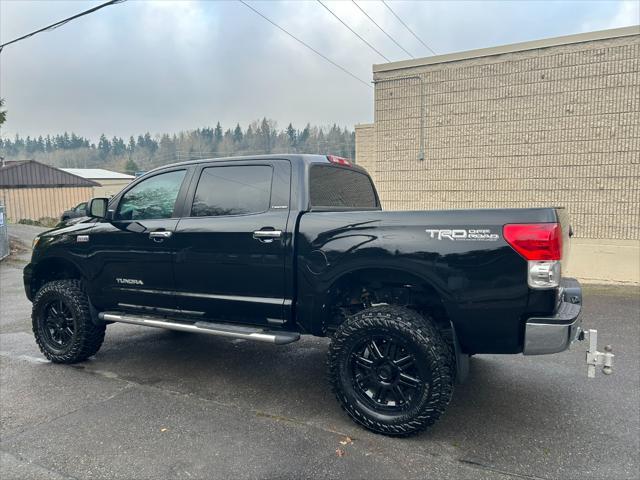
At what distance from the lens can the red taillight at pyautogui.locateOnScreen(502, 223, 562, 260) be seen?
314 cm

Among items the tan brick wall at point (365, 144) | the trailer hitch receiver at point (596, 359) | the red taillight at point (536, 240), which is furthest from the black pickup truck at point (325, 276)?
the tan brick wall at point (365, 144)

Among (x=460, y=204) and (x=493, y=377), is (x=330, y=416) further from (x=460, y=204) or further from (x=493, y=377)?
(x=460, y=204)

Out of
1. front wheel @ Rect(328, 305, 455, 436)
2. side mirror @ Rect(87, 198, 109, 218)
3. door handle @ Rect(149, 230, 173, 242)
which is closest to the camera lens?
front wheel @ Rect(328, 305, 455, 436)

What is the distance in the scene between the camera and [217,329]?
4.21 m

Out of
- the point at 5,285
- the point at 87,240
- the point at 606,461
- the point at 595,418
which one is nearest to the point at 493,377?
the point at 595,418

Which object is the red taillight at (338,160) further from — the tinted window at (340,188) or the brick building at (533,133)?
the brick building at (533,133)

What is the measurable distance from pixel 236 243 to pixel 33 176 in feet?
135

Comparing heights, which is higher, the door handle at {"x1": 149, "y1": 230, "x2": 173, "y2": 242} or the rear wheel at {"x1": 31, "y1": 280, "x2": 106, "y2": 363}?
the door handle at {"x1": 149, "y1": 230, "x2": 173, "y2": 242}

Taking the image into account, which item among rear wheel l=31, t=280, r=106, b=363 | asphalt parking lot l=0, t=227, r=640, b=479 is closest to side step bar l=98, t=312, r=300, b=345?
rear wheel l=31, t=280, r=106, b=363

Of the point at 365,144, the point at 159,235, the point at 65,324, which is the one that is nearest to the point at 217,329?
the point at 159,235

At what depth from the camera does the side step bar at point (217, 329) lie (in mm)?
3951

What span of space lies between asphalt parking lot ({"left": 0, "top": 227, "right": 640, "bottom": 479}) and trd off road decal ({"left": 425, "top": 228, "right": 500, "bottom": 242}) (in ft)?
4.69

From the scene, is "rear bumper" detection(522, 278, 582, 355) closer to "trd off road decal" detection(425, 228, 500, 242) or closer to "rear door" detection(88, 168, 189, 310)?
"trd off road decal" detection(425, 228, 500, 242)

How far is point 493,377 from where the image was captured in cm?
476
